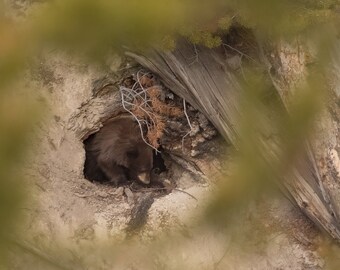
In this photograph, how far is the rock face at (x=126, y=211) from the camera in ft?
8.64

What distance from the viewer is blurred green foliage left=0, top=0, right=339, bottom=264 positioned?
91.0 inches

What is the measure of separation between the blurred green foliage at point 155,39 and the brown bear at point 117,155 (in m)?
0.42

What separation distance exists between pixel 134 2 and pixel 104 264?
117 cm

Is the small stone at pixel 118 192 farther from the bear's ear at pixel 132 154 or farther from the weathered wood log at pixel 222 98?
the weathered wood log at pixel 222 98

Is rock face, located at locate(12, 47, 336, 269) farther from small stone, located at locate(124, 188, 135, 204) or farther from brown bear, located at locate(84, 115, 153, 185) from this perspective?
brown bear, located at locate(84, 115, 153, 185)

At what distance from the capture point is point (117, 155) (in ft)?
10.1

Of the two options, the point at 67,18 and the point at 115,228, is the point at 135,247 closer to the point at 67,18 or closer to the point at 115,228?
the point at 115,228

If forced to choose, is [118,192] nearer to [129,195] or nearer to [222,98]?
[129,195]

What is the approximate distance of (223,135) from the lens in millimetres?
2740

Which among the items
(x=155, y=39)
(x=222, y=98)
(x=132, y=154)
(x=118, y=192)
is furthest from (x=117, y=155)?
(x=155, y=39)

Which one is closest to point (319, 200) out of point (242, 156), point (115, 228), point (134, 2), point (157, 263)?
point (242, 156)

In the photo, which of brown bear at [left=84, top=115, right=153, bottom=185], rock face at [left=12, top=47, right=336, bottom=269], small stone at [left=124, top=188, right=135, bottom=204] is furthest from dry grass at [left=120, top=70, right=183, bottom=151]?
small stone at [left=124, top=188, right=135, bottom=204]

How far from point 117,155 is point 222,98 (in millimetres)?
761

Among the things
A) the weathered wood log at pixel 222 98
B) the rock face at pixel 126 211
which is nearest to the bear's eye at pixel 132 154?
the rock face at pixel 126 211
